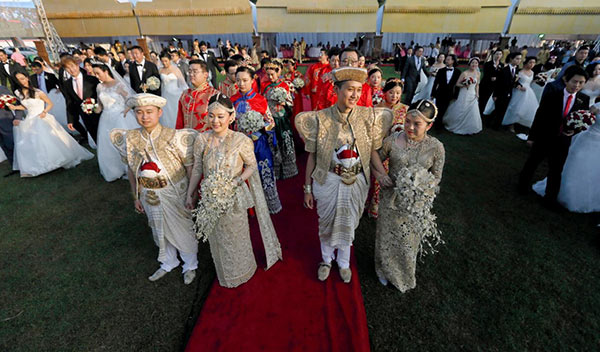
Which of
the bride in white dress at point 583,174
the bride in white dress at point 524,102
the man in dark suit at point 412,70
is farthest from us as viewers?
the man in dark suit at point 412,70

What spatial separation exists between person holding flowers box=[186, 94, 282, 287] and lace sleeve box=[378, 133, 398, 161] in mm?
1409

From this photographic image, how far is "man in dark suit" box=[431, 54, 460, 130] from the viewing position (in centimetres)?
818

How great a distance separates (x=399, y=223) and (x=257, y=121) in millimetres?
2247

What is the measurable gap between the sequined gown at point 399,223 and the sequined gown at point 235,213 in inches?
55.5

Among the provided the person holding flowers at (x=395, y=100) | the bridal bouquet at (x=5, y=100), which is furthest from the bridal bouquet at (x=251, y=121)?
the bridal bouquet at (x=5, y=100)

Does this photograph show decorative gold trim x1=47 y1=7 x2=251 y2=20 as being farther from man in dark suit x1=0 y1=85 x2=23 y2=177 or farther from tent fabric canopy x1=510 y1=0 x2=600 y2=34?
tent fabric canopy x1=510 y1=0 x2=600 y2=34

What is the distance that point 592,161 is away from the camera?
443 cm

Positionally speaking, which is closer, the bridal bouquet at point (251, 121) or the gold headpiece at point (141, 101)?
the gold headpiece at point (141, 101)

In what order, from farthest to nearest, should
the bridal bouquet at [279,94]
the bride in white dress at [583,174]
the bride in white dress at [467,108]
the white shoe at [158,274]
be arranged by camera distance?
the bride in white dress at [467,108]
the bridal bouquet at [279,94]
the bride in white dress at [583,174]
the white shoe at [158,274]

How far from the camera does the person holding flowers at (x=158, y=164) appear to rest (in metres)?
2.80

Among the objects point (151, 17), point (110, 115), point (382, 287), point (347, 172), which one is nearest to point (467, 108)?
point (382, 287)

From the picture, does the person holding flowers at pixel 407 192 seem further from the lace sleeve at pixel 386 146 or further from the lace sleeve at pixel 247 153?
the lace sleeve at pixel 247 153

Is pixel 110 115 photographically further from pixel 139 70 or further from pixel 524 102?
pixel 524 102

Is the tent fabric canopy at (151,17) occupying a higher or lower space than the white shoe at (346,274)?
higher
